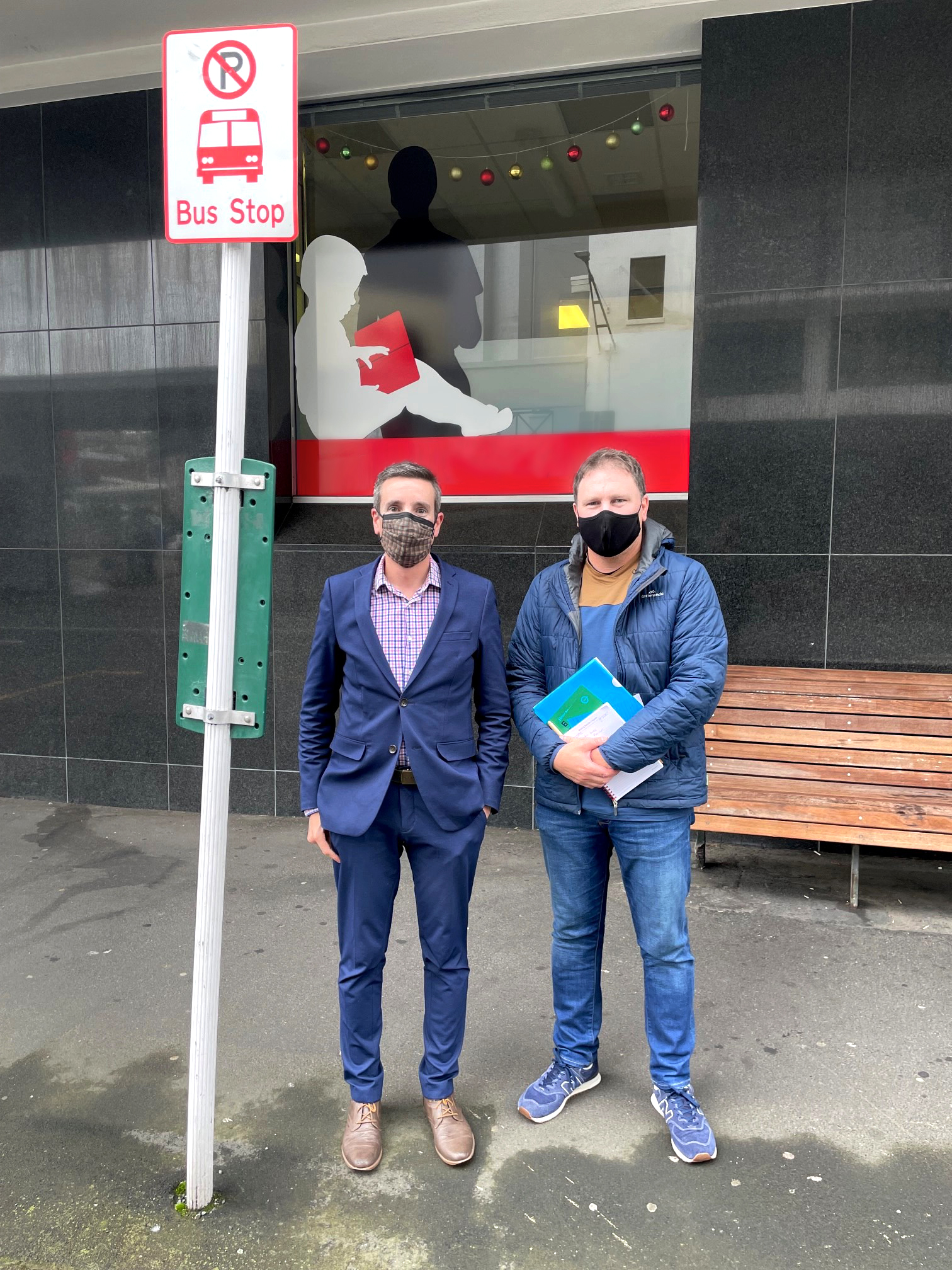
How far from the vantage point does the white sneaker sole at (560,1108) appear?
2955 mm

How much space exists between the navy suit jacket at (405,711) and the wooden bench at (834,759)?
2.03 metres

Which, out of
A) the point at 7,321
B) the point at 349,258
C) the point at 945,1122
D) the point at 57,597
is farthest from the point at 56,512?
the point at 945,1122

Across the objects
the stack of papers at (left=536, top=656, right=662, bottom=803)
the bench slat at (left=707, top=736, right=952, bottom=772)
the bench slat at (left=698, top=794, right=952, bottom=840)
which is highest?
the stack of papers at (left=536, top=656, right=662, bottom=803)

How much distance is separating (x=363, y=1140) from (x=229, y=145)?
2.72m

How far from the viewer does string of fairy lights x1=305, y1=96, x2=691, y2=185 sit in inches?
222

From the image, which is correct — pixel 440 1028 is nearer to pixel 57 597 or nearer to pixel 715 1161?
pixel 715 1161

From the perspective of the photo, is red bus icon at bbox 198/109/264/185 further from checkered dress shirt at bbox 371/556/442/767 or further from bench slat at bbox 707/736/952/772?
bench slat at bbox 707/736/952/772

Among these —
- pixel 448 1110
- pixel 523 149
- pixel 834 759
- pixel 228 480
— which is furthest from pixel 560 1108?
pixel 523 149

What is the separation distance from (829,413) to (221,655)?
3.81 meters

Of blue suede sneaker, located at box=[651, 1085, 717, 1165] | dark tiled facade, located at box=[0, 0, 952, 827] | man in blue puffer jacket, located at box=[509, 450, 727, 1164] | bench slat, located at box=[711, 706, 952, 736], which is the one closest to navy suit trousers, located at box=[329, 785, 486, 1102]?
man in blue puffer jacket, located at box=[509, 450, 727, 1164]

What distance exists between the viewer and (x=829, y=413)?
16.6ft

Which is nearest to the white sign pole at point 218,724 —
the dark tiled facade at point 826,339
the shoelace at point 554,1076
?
the shoelace at point 554,1076

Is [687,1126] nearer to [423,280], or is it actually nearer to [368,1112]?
[368,1112]

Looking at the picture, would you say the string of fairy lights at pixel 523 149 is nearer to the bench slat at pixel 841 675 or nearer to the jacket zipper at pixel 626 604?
the bench slat at pixel 841 675
